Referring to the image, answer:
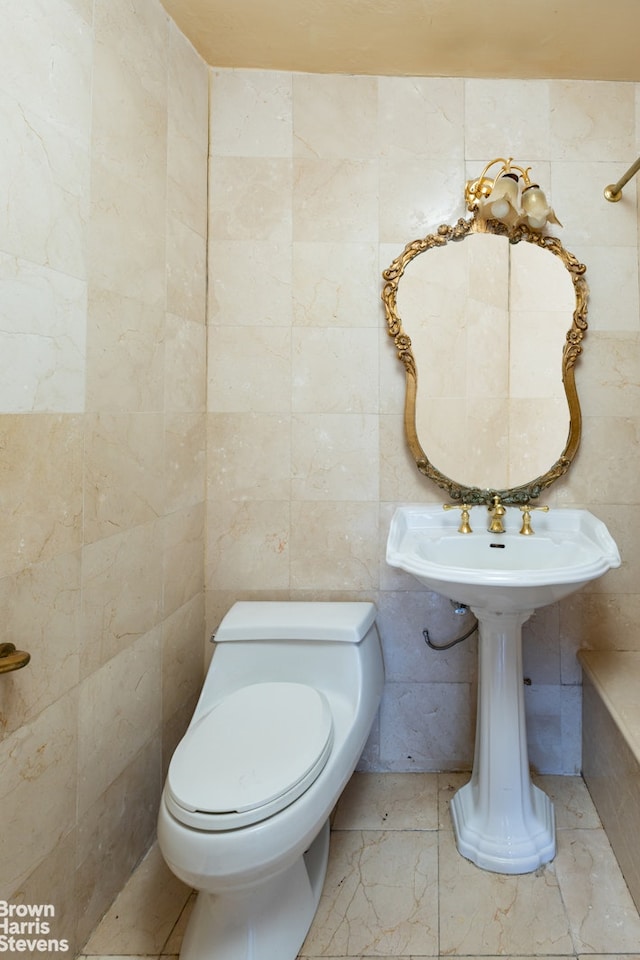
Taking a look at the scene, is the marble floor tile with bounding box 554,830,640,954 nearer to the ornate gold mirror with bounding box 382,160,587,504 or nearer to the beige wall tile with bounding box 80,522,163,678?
the ornate gold mirror with bounding box 382,160,587,504

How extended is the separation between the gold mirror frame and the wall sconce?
4 centimetres

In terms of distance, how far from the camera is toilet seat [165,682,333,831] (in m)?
0.92

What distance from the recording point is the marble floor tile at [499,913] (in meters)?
1.10

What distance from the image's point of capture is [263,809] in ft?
3.00

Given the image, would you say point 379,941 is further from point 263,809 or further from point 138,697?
point 138,697

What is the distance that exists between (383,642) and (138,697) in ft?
2.56

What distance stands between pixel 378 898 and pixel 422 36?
2.31m

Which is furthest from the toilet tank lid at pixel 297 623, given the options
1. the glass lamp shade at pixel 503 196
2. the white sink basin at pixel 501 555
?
the glass lamp shade at pixel 503 196

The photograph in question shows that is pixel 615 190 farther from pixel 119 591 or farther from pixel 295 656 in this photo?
pixel 119 591

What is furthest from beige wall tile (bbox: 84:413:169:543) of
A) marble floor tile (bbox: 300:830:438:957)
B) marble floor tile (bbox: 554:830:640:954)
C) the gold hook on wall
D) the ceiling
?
marble floor tile (bbox: 554:830:640:954)

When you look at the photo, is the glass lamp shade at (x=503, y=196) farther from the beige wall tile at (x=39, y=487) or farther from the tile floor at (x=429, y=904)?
the tile floor at (x=429, y=904)

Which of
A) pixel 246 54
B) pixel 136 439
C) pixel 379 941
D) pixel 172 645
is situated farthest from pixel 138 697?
pixel 246 54

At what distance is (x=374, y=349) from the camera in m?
1.65

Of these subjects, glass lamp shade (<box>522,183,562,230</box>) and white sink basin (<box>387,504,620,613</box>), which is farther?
glass lamp shade (<box>522,183,562,230</box>)
